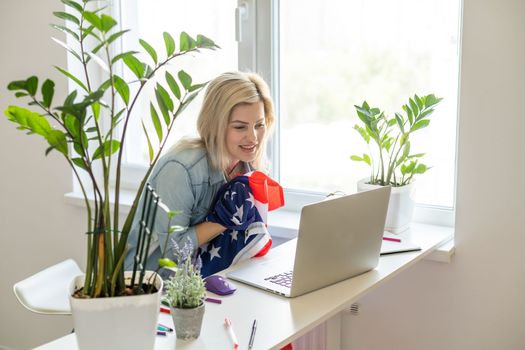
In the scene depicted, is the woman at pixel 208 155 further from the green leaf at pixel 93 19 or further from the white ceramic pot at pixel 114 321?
the green leaf at pixel 93 19

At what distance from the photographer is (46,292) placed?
234 cm

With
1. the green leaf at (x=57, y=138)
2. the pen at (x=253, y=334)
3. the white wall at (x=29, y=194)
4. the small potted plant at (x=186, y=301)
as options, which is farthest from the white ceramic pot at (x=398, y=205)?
the white wall at (x=29, y=194)

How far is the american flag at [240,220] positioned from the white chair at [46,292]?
457 millimetres

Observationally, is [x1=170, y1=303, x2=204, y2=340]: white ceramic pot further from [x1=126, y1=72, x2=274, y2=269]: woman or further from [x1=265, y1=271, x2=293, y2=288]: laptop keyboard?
[x1=126, y1=72, x2=274, y2=269]: woman

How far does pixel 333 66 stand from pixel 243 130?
1.77 feet

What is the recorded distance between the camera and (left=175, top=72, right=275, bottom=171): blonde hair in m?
2.15

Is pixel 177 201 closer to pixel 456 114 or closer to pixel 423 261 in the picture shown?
pixel 423 261

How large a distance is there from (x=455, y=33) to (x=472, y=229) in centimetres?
65

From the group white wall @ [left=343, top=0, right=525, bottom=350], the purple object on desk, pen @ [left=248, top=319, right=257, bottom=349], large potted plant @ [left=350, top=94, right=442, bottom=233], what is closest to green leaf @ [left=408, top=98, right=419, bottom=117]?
large potted plant @ [left=350, top=94, right=442, bottom=233]

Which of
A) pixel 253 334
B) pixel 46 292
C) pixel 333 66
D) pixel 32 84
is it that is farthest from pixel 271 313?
pixel 333 66

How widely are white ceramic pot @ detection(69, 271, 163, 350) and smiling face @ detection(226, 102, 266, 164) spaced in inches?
37.3

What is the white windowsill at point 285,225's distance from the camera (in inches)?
85.4

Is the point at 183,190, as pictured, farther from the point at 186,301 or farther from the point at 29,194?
the point at 29,194

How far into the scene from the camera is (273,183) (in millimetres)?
2213
